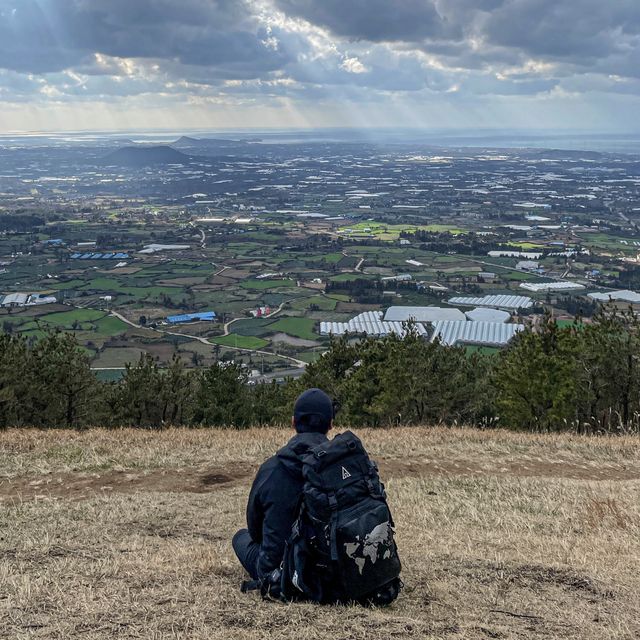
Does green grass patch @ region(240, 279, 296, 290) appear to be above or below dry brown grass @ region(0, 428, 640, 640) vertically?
below

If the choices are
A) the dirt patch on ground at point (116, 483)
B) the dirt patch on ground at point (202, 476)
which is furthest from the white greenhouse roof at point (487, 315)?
the dirt patch on ground at point (116, 483)

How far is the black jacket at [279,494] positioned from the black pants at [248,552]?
0.34 m

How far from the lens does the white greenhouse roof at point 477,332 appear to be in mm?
51844

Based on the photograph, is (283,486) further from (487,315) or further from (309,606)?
(487,315)

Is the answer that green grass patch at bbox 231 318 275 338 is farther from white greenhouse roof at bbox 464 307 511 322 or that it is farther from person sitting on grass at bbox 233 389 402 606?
person sitting on grass at bbox 233 389 402 606

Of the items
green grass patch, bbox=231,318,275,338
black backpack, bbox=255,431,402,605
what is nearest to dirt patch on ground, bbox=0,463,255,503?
black backpack, bbox=255,431,402,605

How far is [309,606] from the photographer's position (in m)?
5.20

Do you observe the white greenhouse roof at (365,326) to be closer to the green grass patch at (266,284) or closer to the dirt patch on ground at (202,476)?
the green grass patch at (266,284)

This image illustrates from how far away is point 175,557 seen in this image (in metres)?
7.14

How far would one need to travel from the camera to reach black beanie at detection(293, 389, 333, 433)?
5.42 meters

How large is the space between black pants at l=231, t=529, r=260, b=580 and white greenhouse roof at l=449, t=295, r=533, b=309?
2431 inches

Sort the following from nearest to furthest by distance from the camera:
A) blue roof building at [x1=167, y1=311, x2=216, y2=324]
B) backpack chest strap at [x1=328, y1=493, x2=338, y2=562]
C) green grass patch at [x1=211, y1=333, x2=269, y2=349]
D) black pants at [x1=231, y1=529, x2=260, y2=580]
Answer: backpack chest strap at [x1=328, y1=493, x2=338, y2=562] < black pants at [x1=231, y1=529, x2=260, y2=580] < green grass patch at [x1=211, y1=333, x2=269, y2=349] < blue roof building at [x1=167, y1=311, x2=216, y2=324]

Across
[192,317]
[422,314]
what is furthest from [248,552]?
[192,317]

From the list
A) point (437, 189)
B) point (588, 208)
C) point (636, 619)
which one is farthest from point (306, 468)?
point (437, 189)
